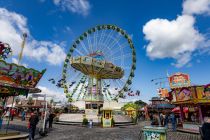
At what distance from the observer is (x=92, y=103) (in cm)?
4194

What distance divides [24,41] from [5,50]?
621 inches

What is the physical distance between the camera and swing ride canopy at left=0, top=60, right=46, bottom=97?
44.0 feet

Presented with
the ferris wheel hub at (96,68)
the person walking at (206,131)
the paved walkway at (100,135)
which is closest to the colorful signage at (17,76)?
the paved walkway at (100,135)

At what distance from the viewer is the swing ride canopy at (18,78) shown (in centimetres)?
1341

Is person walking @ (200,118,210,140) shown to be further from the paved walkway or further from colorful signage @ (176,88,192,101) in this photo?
colorful signage @ (176,88,192,101)

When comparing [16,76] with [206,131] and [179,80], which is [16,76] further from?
[179,80]

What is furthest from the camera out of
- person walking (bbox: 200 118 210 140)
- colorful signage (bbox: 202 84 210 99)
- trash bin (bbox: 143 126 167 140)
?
colorful signage (bbox: 202 84 210 99)

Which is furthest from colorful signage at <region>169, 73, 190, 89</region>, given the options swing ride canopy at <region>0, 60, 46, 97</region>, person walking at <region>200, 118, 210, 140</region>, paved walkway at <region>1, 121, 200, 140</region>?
person walking at <region>200, 118, 210, 140</region>

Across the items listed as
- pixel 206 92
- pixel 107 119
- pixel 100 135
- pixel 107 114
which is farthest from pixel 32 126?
pixel 206 92

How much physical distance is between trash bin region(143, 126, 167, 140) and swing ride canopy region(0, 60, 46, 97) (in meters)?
10.3

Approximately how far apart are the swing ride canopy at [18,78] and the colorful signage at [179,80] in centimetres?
1861

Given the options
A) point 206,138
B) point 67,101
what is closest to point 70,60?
point 67,101

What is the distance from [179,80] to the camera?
89.5 feet

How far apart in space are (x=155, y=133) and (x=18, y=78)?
1091 cm
